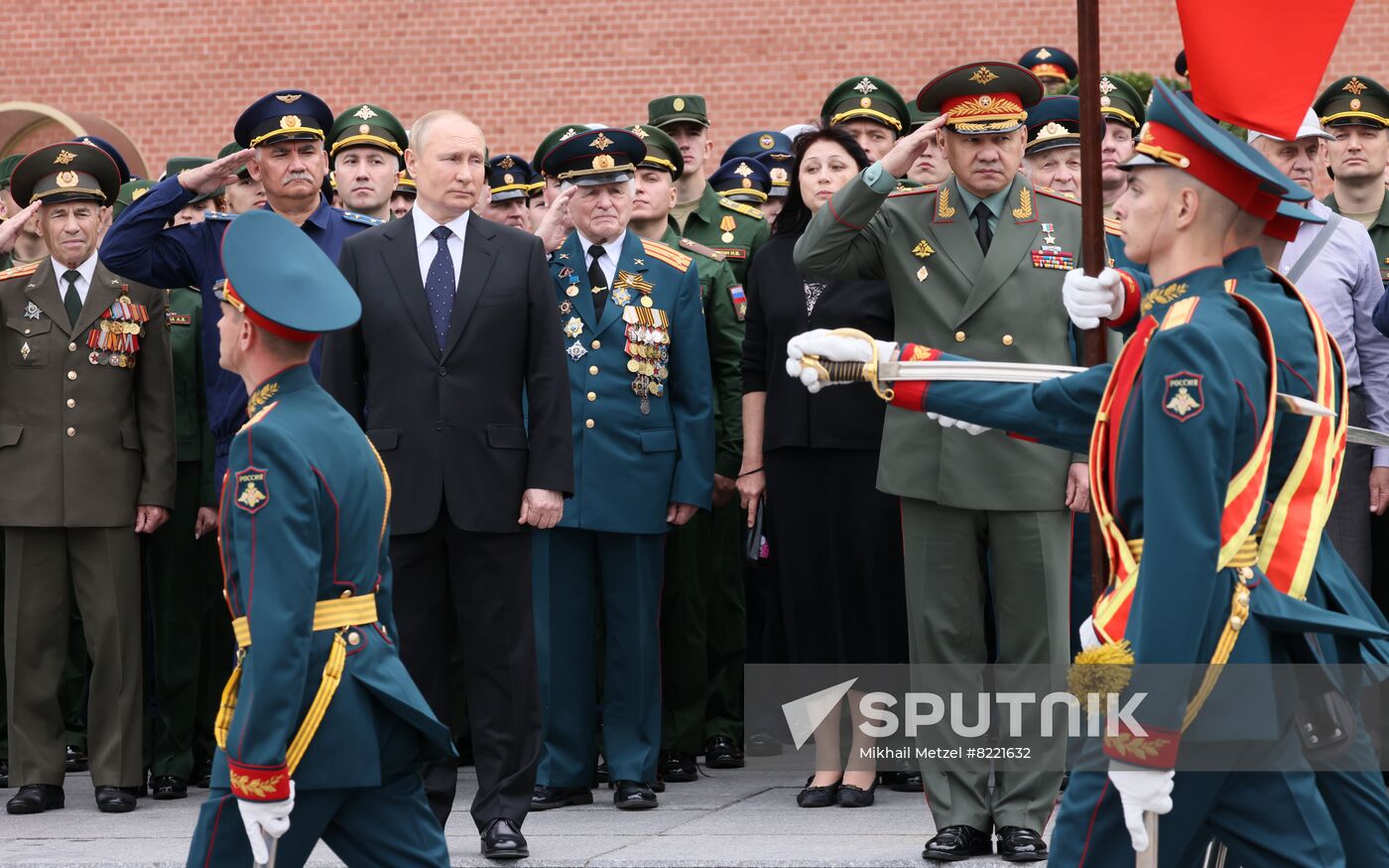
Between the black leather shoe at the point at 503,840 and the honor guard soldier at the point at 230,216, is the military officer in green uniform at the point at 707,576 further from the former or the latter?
the black leather shoe at the point at 503,840

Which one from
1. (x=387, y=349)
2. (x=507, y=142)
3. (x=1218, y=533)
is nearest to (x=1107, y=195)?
(x=387, y=349)

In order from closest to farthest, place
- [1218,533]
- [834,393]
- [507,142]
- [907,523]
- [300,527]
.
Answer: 1. [1218,533]
2. [300,527]
3. [907,523]
4. [834,393]
5. [507,142]

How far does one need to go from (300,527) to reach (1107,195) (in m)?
4.54

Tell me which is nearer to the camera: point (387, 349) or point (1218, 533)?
point (1218, 533)

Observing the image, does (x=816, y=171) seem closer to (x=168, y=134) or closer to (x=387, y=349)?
(x=387, y=349)

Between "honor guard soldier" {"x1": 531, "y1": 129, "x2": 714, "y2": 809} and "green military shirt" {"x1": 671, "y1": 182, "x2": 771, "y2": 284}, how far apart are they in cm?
104

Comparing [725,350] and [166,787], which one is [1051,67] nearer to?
[725,350]

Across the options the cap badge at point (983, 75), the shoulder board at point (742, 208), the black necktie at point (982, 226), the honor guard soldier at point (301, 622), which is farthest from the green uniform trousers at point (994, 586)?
the shoulder board at point (742, 208)

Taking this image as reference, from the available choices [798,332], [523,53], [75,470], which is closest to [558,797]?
[798,332]

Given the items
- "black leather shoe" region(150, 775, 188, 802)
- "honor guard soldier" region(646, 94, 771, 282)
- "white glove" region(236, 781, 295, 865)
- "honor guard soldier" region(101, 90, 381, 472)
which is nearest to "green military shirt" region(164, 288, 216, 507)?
"honor guard soldier" region(101, 90, 381, 472)

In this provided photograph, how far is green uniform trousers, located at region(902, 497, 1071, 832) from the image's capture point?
608 centimetres

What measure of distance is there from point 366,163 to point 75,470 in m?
1.79

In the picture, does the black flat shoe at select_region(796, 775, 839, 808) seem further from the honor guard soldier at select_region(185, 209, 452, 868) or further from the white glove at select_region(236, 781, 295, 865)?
the white glove at select_region(236, 781, 295, 865)

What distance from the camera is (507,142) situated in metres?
16.8
